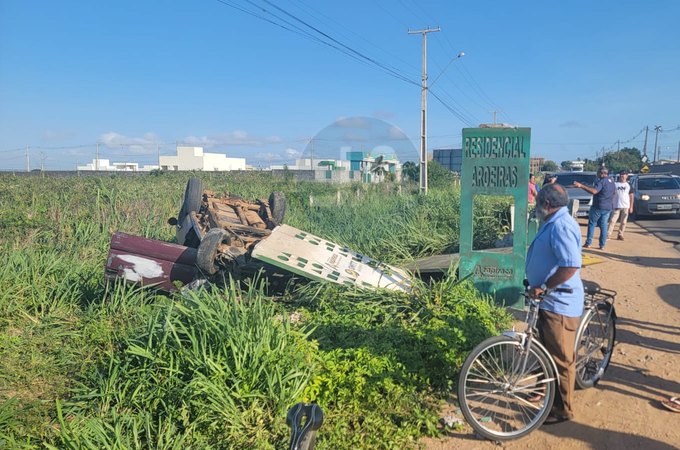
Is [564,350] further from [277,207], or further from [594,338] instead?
[277,207]

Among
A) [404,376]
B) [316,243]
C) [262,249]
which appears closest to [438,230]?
[316,243]

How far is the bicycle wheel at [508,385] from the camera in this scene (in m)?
3.46

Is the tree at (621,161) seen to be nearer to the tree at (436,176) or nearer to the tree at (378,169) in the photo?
the tree at (378,169)

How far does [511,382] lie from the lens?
3596 mm

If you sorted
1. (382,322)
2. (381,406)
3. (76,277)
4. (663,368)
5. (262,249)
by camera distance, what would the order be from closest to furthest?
(381,406), (663,368), (382,322), (262,249), (76,277)

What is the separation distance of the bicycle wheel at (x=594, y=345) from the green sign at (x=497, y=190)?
170 centimetres

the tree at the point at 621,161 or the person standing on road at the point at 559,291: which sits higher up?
the tree at the point at 621,161

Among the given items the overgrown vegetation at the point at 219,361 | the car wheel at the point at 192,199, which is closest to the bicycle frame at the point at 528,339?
the overgrown vegetation at the point at 219,361

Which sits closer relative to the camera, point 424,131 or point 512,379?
point 512,379

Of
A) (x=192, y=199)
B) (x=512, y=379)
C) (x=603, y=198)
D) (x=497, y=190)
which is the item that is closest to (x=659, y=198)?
(x=603, y=198)

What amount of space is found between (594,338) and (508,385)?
3.70ft

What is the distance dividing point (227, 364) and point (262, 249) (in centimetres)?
229

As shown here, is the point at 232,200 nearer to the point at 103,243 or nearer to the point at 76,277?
the point at 103,243

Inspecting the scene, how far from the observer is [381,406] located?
3.84m
